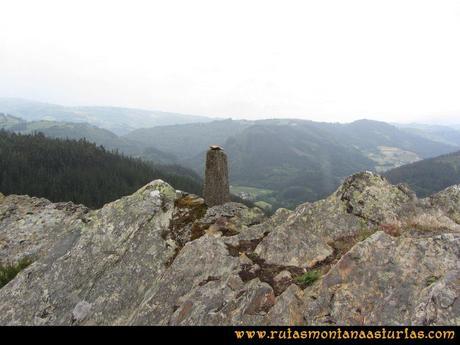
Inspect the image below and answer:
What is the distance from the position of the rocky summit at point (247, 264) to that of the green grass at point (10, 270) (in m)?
0.96

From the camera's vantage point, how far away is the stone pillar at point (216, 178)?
1833 centimetres

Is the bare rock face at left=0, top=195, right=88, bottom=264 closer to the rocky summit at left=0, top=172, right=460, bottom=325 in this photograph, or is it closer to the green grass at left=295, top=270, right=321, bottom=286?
the rocky summit at left=0, top=172, right=460, bottom=325

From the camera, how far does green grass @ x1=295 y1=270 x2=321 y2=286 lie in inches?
440

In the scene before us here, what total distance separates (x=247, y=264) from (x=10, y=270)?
12.0 m

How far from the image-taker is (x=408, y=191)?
49.5ft

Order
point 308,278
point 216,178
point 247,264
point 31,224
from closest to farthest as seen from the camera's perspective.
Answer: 1. point 308,278
2. point 247,264
3. point 216,178
4. point 31,224

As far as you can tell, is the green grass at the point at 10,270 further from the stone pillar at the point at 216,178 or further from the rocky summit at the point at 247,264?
the stone pillar at the point at 216,178

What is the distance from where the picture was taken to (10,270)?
16156mm

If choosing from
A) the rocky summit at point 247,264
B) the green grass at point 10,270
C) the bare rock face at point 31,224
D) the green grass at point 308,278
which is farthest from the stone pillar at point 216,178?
the green grass at point 10,270

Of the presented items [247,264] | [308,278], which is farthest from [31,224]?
[308,278]

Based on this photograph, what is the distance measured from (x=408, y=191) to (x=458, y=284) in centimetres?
692

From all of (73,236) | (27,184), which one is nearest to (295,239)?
(73,236)

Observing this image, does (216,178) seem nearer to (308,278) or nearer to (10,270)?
(308,278)

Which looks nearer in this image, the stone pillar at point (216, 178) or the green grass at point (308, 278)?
the green grass at point (308, 278)
